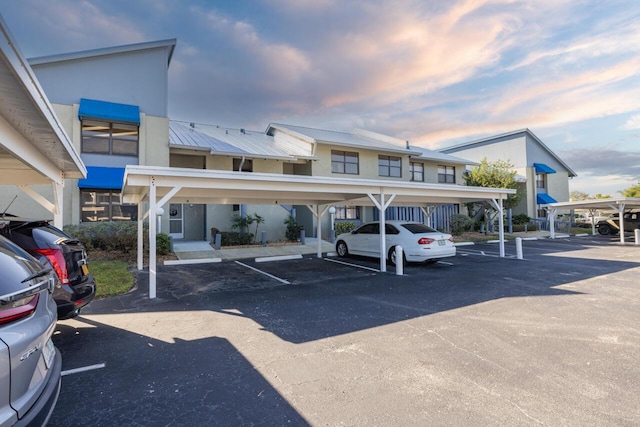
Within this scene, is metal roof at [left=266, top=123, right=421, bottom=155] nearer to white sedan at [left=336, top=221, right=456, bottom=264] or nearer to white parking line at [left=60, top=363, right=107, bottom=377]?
white sedan at [left=336, top=221, right=456, bottom=264]

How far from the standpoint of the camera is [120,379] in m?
3.51

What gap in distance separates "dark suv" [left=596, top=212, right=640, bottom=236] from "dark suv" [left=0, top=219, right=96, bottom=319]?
31.5 m

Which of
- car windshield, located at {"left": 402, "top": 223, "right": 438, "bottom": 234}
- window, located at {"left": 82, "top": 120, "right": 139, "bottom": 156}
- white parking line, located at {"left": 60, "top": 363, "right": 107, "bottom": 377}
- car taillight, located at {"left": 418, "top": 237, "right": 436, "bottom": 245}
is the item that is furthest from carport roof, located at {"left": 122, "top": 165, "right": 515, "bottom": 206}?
window, located at {"left": 82, "top": 120, "right": 139, "bottom": 156}

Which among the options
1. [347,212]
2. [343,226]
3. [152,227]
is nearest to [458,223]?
[347,212]

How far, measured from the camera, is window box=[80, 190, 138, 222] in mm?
14047

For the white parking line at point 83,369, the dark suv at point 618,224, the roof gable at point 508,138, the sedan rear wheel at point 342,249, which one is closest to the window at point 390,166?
the sedan rear wheel at point 342,249

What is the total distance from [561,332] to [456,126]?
18038 millimetres

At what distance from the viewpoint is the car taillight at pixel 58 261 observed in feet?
14.1

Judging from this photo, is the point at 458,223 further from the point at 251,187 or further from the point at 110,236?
the point at 110,236

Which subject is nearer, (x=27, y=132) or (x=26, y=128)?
(x=26, y=128)

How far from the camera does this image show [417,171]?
80.4ft

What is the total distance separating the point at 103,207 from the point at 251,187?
10.0 metres

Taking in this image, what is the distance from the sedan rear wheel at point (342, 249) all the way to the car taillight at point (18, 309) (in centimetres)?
1165

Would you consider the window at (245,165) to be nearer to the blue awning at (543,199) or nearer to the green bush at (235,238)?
the green bush at (235,238)
